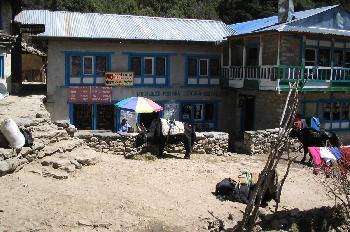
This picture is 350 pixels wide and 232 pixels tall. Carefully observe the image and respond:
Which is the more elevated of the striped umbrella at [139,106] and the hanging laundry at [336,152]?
the striped umbrella at [139,106]

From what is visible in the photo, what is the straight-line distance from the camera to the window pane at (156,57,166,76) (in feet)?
76.3

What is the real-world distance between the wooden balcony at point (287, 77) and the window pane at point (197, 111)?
2284mm

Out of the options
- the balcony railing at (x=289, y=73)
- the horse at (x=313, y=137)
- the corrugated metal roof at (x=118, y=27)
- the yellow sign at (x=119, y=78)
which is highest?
the corrugated metal roof at (x=118, y=27)

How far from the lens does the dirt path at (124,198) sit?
29.5 feet

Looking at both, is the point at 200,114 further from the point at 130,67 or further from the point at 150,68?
the point at 130,67

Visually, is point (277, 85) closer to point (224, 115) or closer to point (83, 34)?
point (224, 115)

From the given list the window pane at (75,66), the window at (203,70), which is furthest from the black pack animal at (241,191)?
the window at (203,70)

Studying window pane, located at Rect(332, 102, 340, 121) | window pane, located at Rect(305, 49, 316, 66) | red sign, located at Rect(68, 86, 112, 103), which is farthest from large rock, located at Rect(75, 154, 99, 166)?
window pane, located at Rect(332, 102, 340, 121)

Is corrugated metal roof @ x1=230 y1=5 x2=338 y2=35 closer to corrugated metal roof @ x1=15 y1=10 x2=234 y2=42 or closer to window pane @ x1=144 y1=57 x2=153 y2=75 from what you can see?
corrugated metal roof @ x1=15 y1=10 x2=234 y2=42

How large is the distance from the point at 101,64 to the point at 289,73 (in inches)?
376

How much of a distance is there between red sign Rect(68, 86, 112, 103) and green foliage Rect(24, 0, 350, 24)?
74.8 ft

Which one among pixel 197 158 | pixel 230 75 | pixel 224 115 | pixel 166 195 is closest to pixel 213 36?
pixel 230 75

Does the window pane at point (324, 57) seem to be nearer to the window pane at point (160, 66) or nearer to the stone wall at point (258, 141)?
the stone wall at point (258, 141)

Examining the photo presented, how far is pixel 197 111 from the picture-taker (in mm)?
24328
